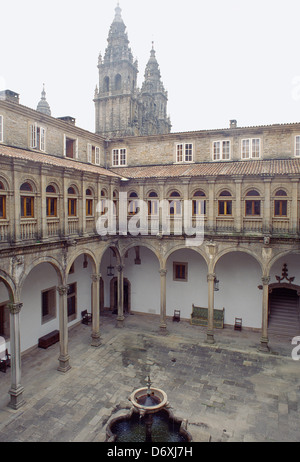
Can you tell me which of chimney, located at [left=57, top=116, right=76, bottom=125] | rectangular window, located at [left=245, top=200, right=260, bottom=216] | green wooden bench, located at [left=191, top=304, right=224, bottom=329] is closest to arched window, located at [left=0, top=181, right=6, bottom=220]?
chimney, located at [left=57, top=116, right=76, bottom=125]

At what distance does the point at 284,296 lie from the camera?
23312mm

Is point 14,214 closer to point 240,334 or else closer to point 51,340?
point 51,340

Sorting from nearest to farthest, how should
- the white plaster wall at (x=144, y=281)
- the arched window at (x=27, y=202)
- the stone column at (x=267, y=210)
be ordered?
the arched window at (x=27, y=202), the stone column at (x=267, y=210), the white plaster wall at (x=144, y=281)

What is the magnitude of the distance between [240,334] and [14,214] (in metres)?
16.9

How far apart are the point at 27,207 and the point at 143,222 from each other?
9070 millimetres

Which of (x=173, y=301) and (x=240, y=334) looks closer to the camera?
(x=240, y=334)

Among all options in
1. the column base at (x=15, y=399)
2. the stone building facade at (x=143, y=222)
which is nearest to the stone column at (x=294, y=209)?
the stone building facade at (x=143, y=222)

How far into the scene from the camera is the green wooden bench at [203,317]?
22.9 metres

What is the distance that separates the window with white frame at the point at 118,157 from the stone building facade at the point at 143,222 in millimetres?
122

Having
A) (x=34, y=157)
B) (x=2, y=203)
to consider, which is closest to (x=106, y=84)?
(x=34, y=157)

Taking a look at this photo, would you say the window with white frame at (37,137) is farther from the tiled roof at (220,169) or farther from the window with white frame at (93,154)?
the tiled roof at (220,169)

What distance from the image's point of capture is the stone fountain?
10.7 meters
